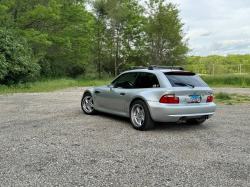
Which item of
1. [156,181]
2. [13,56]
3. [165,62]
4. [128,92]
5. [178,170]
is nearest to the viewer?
[156,181]

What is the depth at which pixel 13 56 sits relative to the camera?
20.9 metres

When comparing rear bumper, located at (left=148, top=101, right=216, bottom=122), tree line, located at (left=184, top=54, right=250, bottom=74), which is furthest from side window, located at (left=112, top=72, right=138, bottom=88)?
tree line, located at (left=184, top=54, right=250, bottom=74)

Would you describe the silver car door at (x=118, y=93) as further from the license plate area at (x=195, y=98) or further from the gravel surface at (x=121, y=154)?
the license plate area at (x=195, y=98)

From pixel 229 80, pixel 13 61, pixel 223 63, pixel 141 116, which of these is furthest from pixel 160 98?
pixel 223 63

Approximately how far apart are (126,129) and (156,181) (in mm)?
3185

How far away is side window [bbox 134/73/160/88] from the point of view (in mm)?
6444

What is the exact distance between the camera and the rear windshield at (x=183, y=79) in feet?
20.6

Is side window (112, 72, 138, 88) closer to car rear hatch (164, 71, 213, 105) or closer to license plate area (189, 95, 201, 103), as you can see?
car rear hatch (164, 71, 213, 105)

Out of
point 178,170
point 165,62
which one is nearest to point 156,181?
point 178,170

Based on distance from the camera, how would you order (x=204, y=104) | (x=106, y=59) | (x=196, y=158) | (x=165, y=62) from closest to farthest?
(x=196, y=158) → (x=204, y=104) → (x=165, y=62) → (x=106, y=59)

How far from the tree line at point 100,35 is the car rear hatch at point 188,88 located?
20661 millimetres

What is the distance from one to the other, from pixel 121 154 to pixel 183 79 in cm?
277

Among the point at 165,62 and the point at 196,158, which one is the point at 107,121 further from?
the point at 165,62

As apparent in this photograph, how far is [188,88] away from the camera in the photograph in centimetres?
621
